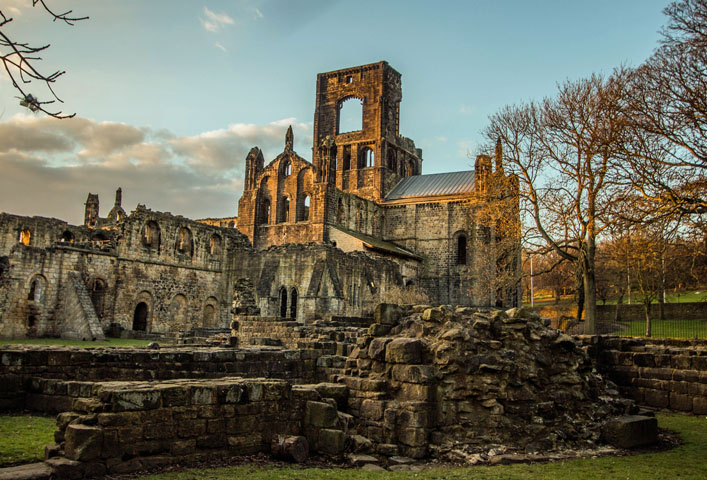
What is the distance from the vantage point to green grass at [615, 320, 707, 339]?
1244 inches

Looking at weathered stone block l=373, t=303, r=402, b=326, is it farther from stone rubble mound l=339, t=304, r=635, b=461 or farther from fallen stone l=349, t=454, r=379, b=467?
fallen stone l=349, t=454, r=379, b=467

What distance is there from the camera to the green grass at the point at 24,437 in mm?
7137

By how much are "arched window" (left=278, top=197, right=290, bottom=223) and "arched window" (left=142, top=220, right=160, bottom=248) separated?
16456mm

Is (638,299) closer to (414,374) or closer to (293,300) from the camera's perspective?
(293,300)

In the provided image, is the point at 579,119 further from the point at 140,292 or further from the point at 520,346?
the point at 140,292

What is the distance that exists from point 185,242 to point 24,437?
28065mm

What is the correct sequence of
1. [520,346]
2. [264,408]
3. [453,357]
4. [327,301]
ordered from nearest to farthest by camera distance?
[264,408] → [453,357] → [520,346] → [327,301]

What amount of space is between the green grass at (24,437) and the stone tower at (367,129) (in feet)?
159

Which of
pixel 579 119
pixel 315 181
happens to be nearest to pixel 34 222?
pixel 315 181

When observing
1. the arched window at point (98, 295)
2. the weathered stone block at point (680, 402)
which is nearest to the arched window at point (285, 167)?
the arched window at point (98, 295)

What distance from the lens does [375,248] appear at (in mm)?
43469

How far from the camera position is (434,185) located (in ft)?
185

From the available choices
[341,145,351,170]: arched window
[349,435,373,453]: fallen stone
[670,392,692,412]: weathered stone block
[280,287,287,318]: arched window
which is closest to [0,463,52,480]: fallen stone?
[349,435,373,453]: fallen stone

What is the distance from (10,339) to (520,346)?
72.3 feet
